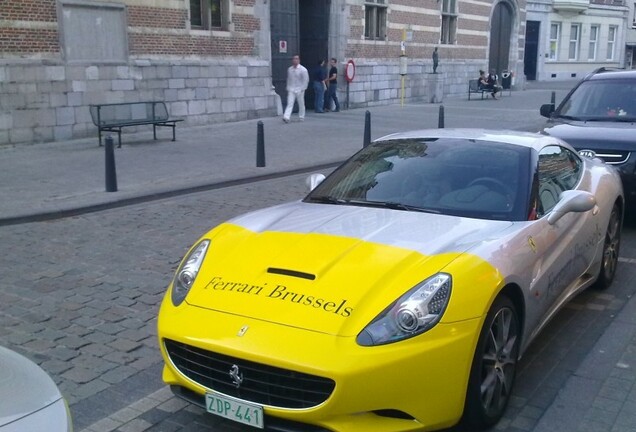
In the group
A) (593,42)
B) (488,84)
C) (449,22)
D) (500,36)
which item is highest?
(449,22)

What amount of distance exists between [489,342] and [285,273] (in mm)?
1135

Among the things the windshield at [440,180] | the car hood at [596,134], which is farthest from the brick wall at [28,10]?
the windshield at [440,180]

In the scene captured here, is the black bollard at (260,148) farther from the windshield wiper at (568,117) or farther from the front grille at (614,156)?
the front grille at (614,156)

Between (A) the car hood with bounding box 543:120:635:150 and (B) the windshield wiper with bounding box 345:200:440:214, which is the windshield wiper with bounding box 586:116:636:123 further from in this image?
(B) the windshield wiper with bounding box 345:200:440:214

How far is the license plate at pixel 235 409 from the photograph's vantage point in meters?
3.33

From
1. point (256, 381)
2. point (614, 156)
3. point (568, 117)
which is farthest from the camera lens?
point (568, 117)

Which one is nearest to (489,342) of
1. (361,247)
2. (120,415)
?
(361,247)

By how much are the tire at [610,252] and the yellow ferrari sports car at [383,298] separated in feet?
3.91

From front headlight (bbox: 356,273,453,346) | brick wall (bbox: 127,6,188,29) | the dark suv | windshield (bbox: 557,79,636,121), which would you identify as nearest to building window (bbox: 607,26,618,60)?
brick wall (bbox: 127,6,188,29)

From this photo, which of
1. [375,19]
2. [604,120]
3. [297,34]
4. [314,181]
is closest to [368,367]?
[314,181]

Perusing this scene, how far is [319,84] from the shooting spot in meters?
24.1

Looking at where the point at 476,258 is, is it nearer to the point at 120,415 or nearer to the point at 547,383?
the point at 547,383

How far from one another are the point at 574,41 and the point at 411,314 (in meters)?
52.4

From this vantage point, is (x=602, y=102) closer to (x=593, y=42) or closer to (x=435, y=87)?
(x=435, y=87)
